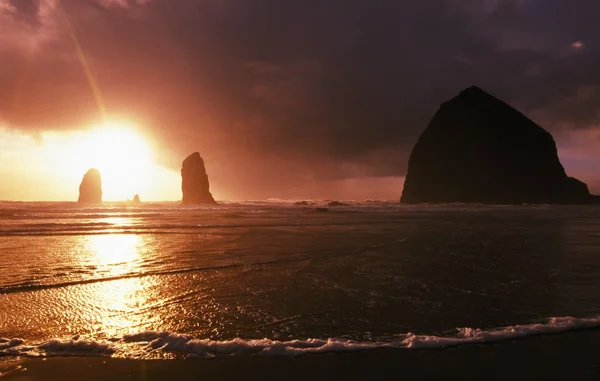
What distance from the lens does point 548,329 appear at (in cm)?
579

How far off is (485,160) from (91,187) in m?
140

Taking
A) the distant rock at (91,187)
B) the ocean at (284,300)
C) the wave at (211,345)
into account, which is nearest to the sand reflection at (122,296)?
the ocean at (284,300)

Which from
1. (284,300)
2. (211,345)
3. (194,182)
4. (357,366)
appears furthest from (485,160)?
(211,345)

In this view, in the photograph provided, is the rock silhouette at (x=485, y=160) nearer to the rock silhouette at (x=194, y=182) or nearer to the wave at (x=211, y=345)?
the rock silhouette at (x=194, y=182)

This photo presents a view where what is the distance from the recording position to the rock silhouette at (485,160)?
363 feet

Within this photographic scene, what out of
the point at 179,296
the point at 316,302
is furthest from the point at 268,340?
the point at 179,296

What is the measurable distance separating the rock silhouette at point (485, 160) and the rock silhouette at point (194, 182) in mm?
71677

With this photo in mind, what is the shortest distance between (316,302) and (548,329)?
13.5ft

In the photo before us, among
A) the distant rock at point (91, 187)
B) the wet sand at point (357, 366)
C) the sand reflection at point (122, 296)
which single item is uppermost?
the distant rock at point (91, 187)

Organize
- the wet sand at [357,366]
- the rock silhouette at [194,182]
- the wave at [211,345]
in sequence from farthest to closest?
the rock silhouette at [194,182]
the wave at [211,345]
the wet sand at [357,366]

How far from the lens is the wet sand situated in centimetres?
435

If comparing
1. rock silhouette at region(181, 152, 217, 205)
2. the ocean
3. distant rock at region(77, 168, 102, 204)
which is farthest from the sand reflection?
distant rock at region(77, 168, 102, 204)

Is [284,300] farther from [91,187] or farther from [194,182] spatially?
[91,187]

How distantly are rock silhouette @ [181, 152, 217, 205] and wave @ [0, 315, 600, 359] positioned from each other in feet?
367
